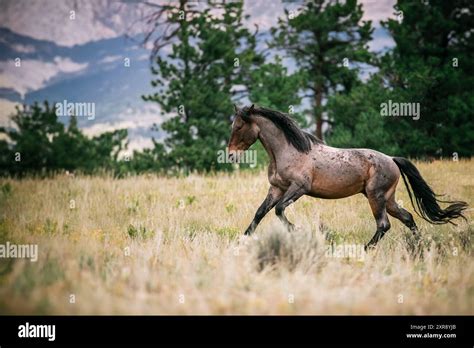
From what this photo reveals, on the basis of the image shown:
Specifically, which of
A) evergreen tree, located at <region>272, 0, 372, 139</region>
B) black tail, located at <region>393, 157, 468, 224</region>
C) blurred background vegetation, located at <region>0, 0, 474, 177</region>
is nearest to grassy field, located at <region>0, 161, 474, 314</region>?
black tail, located at <region>393, 157, 468, 224</region>

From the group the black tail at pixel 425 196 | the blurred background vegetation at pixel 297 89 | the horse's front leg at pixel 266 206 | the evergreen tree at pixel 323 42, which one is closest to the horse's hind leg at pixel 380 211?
the black tail at pixel 425 196

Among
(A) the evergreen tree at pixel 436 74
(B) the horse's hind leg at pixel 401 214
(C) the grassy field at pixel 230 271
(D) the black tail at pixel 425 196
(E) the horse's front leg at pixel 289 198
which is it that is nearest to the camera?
(C) the grassy field at pixel 230 271

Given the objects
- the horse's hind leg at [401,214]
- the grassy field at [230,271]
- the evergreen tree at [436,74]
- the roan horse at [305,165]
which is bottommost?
the grassy field at [230,271]

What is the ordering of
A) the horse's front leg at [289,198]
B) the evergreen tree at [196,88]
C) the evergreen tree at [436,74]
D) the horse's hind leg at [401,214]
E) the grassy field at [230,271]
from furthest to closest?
the evergreen tree at [196,88], the evergreen tree at [436,74], the horse's hind leg at [401,214], the horse's front leg at [289,198], the grassy field at [230,271]

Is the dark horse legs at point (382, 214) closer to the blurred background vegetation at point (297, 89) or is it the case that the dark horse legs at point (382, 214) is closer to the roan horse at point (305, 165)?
the roan horse at point (305, 165)

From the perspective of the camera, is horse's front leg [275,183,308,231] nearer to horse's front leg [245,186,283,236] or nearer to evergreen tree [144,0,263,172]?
horse's front leg [245,186,283,236]

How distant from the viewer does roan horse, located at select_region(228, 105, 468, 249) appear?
651cm

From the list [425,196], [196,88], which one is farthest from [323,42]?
[425,196]

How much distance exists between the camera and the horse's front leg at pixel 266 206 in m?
6.49

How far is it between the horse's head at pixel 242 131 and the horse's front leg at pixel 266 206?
2.33 ft

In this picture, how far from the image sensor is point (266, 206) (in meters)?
6.53

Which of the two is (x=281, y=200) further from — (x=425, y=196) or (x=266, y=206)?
(x=425, y=196)

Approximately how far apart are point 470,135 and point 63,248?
16325 millimetres

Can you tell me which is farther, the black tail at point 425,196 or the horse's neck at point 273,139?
the black tail at point 425,196
